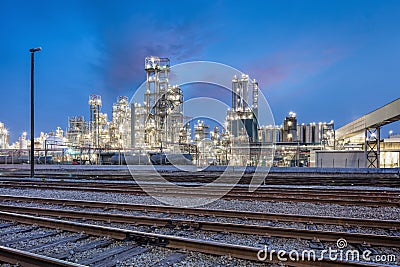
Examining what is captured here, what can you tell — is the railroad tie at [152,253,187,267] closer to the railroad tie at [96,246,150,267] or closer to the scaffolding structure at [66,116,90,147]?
the railroad tie at [96,246,150,267]

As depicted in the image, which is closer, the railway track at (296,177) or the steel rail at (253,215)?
the steel rail at (253,215)

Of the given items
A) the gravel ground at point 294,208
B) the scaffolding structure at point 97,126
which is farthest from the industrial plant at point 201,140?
the gravel ground at point 294,208

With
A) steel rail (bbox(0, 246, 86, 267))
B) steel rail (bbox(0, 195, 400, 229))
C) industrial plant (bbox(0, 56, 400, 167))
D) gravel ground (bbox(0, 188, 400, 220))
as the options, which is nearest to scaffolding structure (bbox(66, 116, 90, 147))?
industrial plant (bbox(0, 56, 400, 167))

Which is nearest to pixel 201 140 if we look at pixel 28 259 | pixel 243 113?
pixel 243 113

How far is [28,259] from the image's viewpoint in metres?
4.77

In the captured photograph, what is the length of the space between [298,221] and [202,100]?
5629 millimetres

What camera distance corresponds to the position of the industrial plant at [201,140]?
98.7 ft

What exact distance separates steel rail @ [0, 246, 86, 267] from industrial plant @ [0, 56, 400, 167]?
75.5 feet

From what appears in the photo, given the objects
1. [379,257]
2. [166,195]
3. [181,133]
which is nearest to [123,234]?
[379,257]

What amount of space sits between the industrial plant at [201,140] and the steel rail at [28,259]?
2300 cm

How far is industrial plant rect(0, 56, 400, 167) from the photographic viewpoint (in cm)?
3008

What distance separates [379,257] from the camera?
16.5 feet

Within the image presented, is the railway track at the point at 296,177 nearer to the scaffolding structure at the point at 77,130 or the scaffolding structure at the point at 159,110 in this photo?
the scaffolding structure at the point at 159,110

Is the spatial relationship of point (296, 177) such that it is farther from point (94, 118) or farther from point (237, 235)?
point (94, 118)
